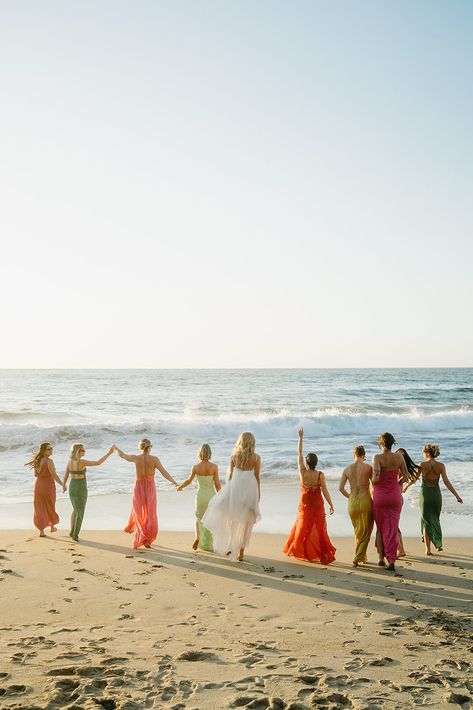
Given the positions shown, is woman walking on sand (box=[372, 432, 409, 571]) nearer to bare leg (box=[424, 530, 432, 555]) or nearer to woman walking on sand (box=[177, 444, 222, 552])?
bare leg (box=[424, 530, 432, 555])

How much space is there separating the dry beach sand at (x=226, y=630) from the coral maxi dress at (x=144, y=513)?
0.26m

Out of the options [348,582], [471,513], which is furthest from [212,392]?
[348,582]

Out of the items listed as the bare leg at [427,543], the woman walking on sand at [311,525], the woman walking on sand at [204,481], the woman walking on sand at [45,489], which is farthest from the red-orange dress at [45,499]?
the bare leg at [427,543]

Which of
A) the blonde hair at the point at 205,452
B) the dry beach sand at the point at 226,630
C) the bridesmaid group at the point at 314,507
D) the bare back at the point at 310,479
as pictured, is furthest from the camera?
the blonde hair at the point at 205,452

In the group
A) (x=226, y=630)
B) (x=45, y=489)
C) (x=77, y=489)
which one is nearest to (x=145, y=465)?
(x=77, y=489)

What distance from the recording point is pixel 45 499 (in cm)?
1030

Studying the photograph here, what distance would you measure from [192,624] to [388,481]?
383 cm

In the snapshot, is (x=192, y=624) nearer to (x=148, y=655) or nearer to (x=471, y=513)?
(x=148, y=655)

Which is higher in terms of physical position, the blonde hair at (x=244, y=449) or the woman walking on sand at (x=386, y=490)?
the blonde hair at (x=244, y=449)

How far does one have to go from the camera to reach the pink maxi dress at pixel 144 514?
936 cm

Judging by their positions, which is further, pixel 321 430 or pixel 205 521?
pixel 321 430

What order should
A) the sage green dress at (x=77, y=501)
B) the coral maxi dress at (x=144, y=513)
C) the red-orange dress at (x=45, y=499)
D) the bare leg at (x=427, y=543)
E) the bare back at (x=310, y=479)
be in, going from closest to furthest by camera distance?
the bare back at (x=310, y=479) → the bare leg at (x=427, y=543) → the coral maxi dress at (x=144, y=513) → the sage green dress at (x=77, y=501) → the red-orange dress at (x=45, y=499)

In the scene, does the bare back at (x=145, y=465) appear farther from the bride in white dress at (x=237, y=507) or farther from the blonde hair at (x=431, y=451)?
the blonde hair at (x=431, y=451)

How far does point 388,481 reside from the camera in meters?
8.66
